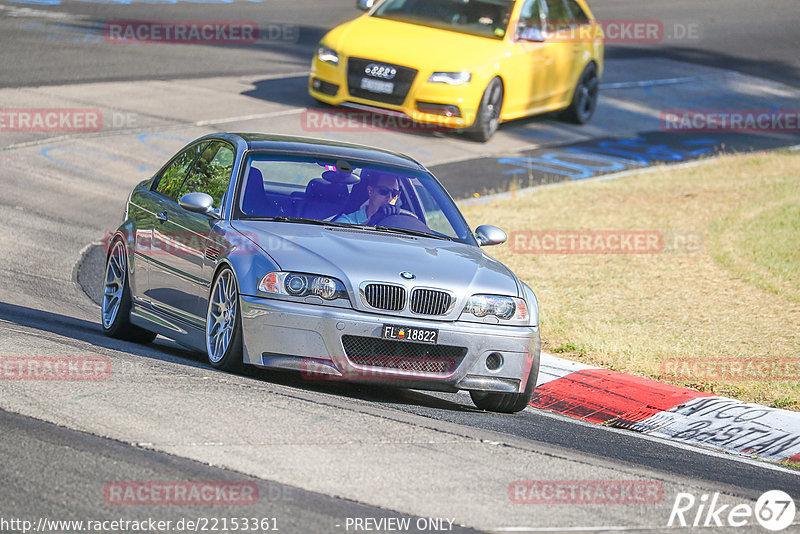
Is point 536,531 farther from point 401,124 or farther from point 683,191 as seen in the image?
point 401,124

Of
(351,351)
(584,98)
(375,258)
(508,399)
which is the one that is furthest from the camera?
(584,98)

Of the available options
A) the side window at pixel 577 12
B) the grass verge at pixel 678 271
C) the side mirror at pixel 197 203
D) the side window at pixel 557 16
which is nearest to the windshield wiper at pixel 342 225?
the side mirror at pixel 197 203

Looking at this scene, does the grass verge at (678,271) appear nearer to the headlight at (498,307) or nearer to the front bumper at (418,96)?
the front bumper at (418,96)

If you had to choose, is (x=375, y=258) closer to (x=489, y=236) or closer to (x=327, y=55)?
(x=489, y=236)

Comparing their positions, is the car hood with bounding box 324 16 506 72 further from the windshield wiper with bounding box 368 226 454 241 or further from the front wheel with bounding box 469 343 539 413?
the front wheel with bounding box 469 343 539 413

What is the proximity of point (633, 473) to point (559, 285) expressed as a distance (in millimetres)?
6497

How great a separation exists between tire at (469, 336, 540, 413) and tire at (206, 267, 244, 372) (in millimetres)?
1621

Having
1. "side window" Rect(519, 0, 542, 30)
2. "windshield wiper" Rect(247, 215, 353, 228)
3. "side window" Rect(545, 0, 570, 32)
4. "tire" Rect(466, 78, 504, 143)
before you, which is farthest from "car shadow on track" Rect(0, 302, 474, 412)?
"side window" Rect(545, 0, 570, 32)

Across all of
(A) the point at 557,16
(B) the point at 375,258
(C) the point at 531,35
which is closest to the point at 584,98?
(A) the point at 557,16

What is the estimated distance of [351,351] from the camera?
25.4ft

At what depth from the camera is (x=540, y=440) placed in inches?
302

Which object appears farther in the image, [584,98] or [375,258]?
[584,98]

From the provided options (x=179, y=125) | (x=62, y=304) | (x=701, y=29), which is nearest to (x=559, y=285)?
(x=62, y=304)

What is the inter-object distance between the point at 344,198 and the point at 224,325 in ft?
4.43
